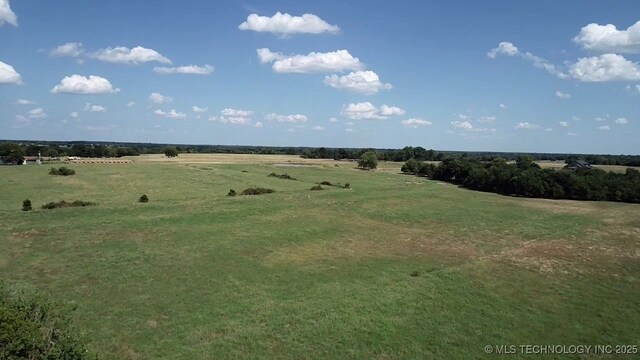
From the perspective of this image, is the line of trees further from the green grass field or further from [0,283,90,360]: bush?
[0,283,90,360]: bush

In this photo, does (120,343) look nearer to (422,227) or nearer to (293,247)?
(293,247)

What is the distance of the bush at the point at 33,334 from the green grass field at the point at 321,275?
3.57 metres

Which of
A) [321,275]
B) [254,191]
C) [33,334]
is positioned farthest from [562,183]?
[33,334]

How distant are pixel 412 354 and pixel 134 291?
653 inches

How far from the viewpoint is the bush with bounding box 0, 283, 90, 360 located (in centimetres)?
1340

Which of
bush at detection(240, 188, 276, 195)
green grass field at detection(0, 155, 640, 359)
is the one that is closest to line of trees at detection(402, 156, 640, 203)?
green grass field at detection(0, 155, 640, 359)

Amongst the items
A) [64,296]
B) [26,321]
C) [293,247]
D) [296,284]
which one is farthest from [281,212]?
[26,321]

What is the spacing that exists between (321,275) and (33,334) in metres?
19.2

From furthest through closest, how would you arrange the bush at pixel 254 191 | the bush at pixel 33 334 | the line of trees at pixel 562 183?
the line of trees at pixel 562 183, the bush at pixel 254 191, the bush at pixel 33 334

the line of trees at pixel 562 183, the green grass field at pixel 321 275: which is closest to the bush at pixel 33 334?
the green grass field at pixel 321 275

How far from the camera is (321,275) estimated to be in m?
30.7

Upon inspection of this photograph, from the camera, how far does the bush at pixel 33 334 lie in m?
13.4

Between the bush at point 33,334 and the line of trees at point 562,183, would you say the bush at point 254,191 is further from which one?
the bush at point 33,334

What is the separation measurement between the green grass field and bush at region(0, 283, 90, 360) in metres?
3.57
